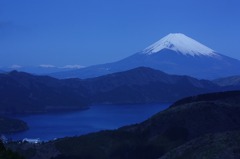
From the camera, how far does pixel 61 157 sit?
109 metres

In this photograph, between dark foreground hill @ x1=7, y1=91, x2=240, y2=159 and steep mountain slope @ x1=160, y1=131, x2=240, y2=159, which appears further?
dark foreground hill @ x1=7, y1=91, x2=240, y2=159

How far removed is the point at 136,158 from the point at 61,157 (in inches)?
712

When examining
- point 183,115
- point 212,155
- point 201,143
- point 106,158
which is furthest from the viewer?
point 183,115

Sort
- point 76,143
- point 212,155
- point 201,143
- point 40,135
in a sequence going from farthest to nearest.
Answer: point 40,135 → point 76,143 → point 201,143 → point 212,155

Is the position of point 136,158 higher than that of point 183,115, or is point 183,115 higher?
point 183,115

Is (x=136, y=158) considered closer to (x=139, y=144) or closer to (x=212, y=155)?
(x=139, y=144)

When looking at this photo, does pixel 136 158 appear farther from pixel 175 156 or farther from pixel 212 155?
pixel 212 155

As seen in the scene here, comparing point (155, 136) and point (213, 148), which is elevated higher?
point (213, 148)

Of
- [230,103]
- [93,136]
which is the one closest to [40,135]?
[93,136]

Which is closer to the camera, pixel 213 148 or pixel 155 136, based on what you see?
pixel 213 148


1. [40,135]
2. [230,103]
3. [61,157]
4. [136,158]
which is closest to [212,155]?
[136,158]

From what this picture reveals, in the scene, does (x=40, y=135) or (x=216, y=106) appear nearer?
(x=216, y=106)

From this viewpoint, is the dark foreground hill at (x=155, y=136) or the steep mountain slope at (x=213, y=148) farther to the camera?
the dark foreground hill at (x=155, y=136)

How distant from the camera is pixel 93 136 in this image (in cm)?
12088
